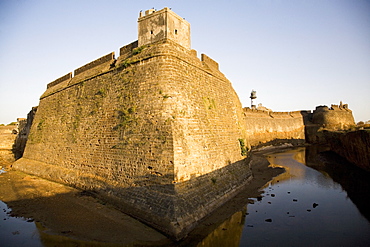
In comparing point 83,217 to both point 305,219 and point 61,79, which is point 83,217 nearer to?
point 305,219

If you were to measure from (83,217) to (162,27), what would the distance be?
8.95 meters

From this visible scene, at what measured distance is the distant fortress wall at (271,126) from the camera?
2958 centimetres

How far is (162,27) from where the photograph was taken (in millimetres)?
9367

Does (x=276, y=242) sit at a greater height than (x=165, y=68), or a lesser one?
lesser

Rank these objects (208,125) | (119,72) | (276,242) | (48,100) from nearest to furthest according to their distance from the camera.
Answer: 1. (276,242)
2. (208,125)
3. (119,72)
4. (48,100)

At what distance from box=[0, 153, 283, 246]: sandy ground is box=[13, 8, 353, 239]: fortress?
1.34 ft

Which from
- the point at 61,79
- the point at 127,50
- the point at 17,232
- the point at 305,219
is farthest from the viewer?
the point at 61,79

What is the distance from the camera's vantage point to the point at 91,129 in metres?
11.3

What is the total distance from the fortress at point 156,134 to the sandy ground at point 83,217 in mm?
408

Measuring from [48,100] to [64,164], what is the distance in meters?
8.65

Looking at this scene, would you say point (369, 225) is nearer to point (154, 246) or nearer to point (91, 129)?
point (154, 246)

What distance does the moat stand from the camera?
6797 mm

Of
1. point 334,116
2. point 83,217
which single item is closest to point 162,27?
point 83,217

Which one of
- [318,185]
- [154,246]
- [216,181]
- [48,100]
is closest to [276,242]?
[216,181]
